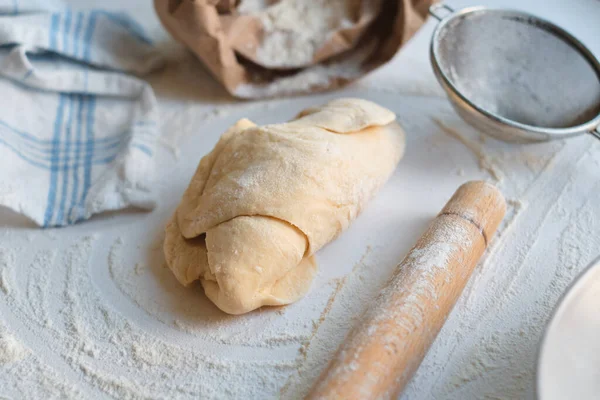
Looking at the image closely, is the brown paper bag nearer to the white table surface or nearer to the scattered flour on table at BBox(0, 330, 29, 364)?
the white table surface

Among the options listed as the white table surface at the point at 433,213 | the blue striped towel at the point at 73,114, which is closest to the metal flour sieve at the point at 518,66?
the white table surface at the point at 433,213

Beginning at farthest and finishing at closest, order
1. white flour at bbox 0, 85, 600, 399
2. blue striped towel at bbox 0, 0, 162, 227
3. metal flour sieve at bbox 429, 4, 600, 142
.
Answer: metal flour sieve at bbox 429, 4, 600, 142, blue striped towel at bbox 0, 0, 162, 227, white flour at bbox 0, 85, 600, 399

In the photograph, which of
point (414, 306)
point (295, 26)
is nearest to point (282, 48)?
point (295, 26)

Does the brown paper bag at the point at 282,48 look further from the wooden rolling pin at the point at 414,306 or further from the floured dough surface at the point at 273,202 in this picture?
the wooden rolling pin at the point at 414,306

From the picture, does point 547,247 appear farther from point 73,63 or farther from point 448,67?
point 73,63

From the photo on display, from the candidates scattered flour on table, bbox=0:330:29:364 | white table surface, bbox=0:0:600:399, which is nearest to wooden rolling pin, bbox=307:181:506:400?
white table surface, bbox=0:0:600:399

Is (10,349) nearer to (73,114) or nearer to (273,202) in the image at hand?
(273,202)

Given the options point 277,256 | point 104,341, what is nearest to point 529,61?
point 277,256
